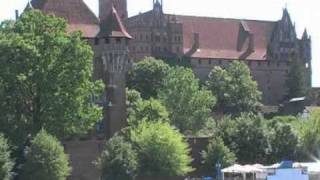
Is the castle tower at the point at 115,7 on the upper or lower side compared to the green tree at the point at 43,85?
upper

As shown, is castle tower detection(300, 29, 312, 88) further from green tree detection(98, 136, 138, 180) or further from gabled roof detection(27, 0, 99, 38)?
green tree detection(98, 136, 138, 180)

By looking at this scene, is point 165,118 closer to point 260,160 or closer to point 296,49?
point 260,160

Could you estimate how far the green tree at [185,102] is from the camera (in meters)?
97.3

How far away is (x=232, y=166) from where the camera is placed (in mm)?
68562

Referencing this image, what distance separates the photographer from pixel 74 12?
92.2 m

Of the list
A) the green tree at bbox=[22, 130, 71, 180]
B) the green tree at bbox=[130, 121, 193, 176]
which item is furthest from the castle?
the green tree at bbox=[22, 130, 71, 180]

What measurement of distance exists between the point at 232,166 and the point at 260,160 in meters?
7.07

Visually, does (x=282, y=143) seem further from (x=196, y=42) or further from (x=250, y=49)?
(x=250, y=49)

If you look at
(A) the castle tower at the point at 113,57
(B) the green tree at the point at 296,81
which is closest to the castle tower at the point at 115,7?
(A) the castle tower at the point at 113,57

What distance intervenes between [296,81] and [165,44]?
2231cm

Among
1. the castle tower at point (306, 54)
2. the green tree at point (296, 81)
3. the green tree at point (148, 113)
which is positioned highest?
the castle tower at point (306, 54)

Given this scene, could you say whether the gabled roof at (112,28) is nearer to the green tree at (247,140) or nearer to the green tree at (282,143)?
the green tree at (247,140)

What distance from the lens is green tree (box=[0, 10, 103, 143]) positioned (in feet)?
224

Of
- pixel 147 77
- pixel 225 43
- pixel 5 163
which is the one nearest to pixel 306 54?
pixel 225 43
